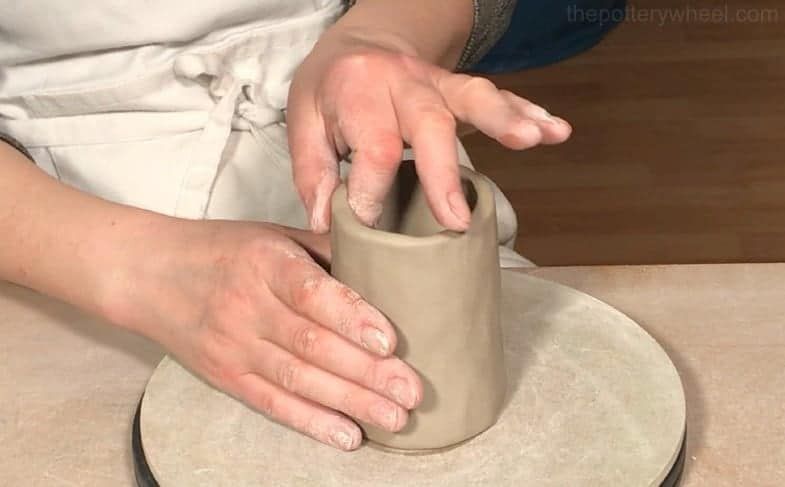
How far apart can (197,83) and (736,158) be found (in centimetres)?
156

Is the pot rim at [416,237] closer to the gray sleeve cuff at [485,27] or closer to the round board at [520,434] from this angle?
the round board at [520,434]

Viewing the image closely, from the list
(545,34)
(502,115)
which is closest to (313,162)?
(502,115)

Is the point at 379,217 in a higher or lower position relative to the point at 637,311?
higher

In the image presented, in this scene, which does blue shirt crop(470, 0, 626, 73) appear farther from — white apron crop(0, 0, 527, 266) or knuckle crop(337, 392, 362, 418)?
knuckle crop(337, 392, 362, 418)

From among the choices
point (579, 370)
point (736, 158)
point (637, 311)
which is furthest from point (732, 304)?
point (736, 158)

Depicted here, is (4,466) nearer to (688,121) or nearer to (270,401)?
(270,401)


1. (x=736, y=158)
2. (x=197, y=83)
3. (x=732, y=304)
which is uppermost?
(x=197, y=83)

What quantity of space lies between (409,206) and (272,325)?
0.36 feet

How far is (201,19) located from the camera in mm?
900

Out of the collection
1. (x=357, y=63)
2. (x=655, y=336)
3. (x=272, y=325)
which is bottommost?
(x=655, y=336)

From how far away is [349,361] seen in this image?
0.62 meters

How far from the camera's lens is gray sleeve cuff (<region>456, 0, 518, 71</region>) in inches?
38.7

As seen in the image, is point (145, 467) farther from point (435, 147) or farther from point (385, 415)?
point (435, 147)

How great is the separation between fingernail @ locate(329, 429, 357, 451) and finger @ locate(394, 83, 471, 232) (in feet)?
0.46
